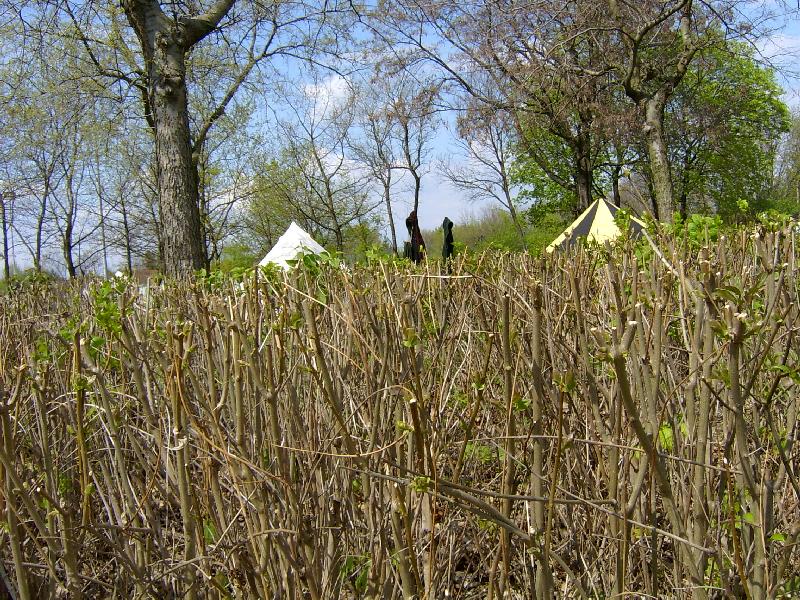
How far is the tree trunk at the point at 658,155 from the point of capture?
13453 mm

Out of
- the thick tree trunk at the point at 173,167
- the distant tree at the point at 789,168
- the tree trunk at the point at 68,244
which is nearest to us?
the thick tree trunk at the point at 173,167

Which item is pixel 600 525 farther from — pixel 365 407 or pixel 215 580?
pixel 215 580

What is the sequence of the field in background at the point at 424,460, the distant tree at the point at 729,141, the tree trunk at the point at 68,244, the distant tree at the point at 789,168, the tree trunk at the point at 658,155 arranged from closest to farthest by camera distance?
the field in background at the point at 424,460 < the tree trunk at the point at 658,155 < the distant tree at the point at 729,141 < the tree trunk at the point at 68,244 < the distant tree at the point at 789,168

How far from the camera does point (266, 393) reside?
1.45m

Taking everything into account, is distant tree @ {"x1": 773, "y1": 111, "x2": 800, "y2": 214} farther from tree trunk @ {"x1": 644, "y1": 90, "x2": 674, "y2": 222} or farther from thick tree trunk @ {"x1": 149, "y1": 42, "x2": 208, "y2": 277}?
thick tree trunk @ {"x1": 149, "y1": 42, "x2": 208, "y2": 277}

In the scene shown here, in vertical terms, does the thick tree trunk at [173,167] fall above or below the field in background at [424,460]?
above

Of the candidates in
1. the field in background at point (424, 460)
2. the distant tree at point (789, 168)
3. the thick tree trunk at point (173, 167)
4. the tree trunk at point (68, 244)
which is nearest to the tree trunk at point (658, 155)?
the thick tree trunk at point (173, 167)

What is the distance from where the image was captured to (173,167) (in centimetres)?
916

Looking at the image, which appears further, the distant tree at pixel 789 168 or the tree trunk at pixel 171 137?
the distant tree at pixel 789 168

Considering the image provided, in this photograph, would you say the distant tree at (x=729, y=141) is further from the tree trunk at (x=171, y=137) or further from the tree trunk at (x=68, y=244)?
the tree trunk at (x=68, y=244)

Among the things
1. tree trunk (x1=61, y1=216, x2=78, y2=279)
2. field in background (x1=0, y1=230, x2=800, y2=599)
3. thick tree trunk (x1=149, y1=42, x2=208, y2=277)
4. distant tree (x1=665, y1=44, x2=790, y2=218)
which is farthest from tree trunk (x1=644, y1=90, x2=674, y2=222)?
tree trunk (x1=61, y1=216, x2=78, y2=279)

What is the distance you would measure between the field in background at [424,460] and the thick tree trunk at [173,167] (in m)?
7.20

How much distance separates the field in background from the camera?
139 centimetres

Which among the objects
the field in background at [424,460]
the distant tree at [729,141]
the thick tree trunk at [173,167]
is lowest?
the field in background at [424,460]
